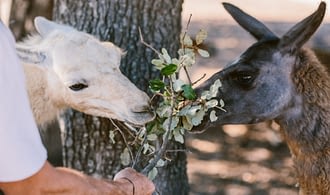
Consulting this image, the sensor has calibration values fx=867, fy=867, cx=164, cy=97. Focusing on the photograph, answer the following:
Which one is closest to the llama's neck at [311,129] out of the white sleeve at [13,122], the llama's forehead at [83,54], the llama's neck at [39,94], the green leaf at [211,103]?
the green leaf at [211,103]

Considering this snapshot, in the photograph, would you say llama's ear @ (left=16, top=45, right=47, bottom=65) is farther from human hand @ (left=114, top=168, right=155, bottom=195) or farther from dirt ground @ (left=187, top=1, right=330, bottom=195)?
dirt ground @ (left=187, top=1, right=330, bottom=195)

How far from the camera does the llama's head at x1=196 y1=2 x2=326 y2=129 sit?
5.18m

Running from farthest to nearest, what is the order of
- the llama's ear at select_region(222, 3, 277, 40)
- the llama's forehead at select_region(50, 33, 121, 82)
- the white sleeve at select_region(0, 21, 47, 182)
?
the llama's ear at select_region(222, 3, 277, 40) < the llama's forehead at select_region(50, 33, 121, 82) < the white sleeve at select_region(0, 21, 47, 182)

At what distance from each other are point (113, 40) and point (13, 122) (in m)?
2.58

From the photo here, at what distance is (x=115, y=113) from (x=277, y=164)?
4467 mm

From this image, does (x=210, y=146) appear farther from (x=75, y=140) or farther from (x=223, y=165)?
(x=75, y=140)

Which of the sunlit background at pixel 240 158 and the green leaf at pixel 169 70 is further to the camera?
the sunlit background at pixel 240 158

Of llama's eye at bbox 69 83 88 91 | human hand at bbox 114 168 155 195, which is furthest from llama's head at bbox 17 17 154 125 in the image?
human hand at bbox 114 168 155 195

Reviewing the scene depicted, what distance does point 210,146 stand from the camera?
30.2 feet

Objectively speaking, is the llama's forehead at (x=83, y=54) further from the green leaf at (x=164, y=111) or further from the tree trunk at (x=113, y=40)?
the tree trunk at (x=113, y=40)

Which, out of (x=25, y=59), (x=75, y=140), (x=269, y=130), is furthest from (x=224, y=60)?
(x=25, y=59)

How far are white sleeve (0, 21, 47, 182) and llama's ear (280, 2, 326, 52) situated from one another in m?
2.34

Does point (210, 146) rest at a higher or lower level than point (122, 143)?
lower

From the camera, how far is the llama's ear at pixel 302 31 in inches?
191
